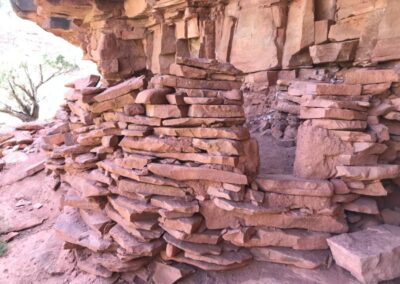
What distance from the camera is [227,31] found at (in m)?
6.07

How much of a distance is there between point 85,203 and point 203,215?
1.33 meters

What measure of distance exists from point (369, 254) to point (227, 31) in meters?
4.59

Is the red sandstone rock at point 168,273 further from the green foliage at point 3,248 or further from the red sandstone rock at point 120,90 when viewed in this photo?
the green foliage at point 3,248

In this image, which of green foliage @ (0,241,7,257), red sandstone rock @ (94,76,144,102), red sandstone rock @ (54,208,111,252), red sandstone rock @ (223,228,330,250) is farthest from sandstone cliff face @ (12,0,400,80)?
green foliage @ (0,241,7,257)

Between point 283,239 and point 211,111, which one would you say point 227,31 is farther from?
point 283,239

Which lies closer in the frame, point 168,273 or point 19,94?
point 168,273

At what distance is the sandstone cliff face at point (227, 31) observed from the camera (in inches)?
169

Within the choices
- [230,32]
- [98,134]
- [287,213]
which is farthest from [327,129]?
[230,32]

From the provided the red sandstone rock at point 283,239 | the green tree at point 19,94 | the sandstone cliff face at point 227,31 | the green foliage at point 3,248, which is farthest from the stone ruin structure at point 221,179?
the green tree at point 19,94

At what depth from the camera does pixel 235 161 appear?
2.80m

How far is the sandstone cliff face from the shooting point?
4305 mm

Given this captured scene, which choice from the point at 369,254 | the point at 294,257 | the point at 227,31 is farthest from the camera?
the point at 227,31

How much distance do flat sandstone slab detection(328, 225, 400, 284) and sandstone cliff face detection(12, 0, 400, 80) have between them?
218cm

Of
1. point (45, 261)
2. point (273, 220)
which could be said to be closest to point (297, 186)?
point (273, 220)
